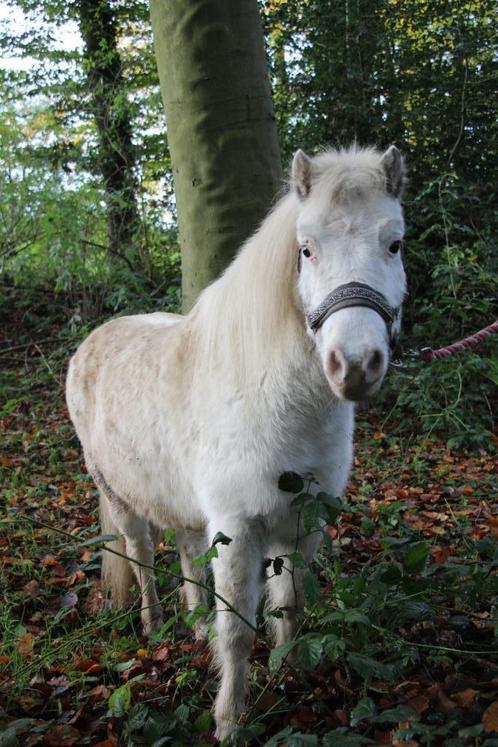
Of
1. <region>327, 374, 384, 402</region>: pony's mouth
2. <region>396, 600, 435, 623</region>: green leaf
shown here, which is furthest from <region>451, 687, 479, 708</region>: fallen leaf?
<region>327, 374, 384, 402</region>: pony's mouth

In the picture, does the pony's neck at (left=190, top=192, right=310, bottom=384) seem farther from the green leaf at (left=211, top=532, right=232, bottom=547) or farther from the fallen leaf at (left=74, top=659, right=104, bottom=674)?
the fallen leaf at (left=74, top=659, right=104, bottom=674)

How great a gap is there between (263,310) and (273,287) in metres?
0.10

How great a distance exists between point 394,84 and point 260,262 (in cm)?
664

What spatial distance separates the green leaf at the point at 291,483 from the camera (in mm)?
2219

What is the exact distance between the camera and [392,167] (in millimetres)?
2188

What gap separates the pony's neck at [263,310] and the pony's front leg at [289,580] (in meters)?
0.64

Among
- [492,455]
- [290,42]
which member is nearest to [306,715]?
[492,455]

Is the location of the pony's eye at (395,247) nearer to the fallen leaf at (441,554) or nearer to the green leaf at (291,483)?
the green leaf at (291,483)

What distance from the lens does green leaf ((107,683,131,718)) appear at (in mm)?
2258

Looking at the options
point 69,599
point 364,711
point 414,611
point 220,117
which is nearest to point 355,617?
point 364,711

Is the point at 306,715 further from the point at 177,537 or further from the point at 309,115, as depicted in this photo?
the point at 309,115

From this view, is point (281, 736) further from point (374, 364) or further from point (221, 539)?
point (374, 364)

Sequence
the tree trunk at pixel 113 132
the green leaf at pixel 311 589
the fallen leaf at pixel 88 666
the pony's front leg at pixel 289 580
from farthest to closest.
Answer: the tree trunk at pixel 113 132, the fallen leaf at pixel 88 666, the pony's front leg at pixel 289 580, the green leaf at pixel 311 589

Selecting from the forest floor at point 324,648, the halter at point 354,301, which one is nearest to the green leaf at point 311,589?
the forest floor at point 324,648
